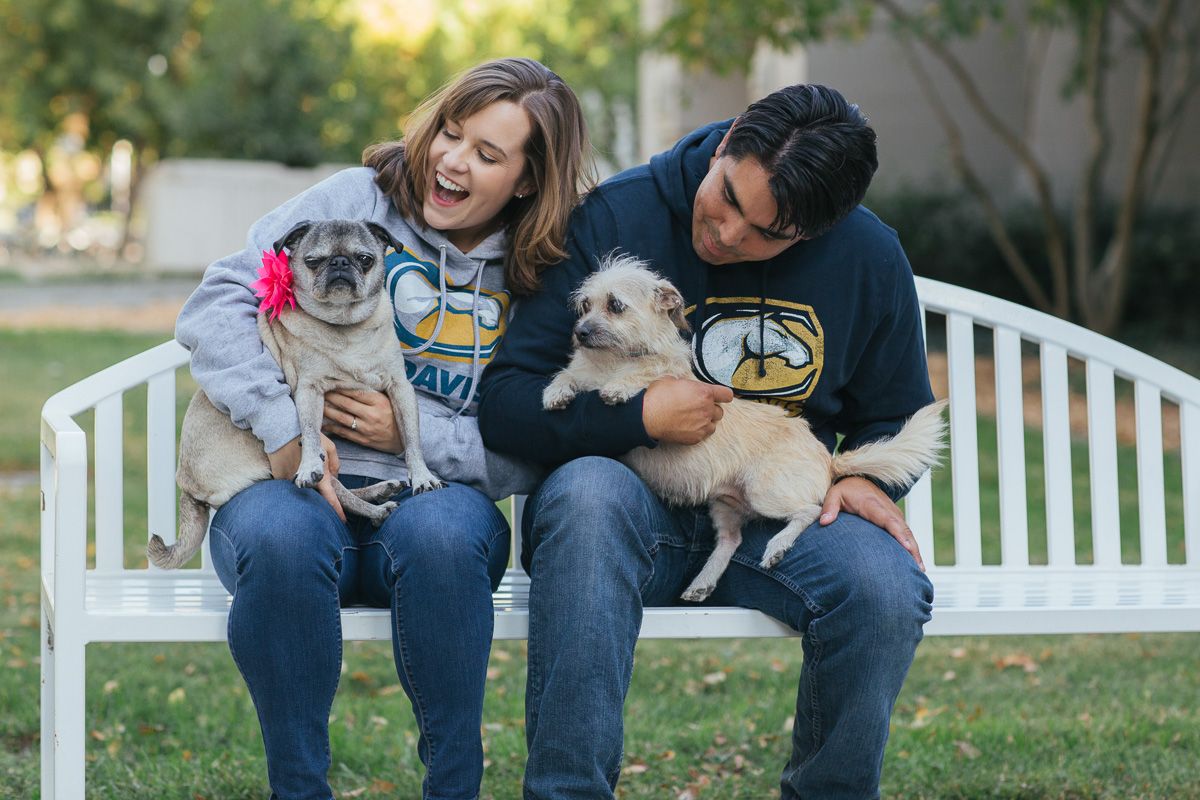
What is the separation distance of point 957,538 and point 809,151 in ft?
4.33

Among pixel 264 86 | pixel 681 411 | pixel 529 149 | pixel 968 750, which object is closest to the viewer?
pixel 681 411

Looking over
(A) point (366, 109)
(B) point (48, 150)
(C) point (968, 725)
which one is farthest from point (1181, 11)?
(B) point (48, 150)

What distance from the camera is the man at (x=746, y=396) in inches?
87.8

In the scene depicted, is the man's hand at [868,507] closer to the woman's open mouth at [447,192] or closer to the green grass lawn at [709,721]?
the green grass lawn at [709,721]

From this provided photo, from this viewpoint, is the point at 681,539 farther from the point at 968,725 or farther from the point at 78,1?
the point at 78,1

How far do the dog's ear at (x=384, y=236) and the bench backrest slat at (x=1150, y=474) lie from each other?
2064 millimetres

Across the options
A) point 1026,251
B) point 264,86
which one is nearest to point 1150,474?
point 1026,251

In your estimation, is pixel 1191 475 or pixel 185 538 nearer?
pixel 185 538

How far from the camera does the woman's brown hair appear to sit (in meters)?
2.65

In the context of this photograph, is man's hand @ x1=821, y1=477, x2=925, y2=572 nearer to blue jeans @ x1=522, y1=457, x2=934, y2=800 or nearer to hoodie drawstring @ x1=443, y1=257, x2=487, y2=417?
blue jeans @ x1=522, y1=457, x2=934, y2=800

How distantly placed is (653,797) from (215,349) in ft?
5.27

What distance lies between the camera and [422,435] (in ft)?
8.66

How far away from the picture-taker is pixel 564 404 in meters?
2.58

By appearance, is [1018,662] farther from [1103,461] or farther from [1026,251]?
[1026,251]
